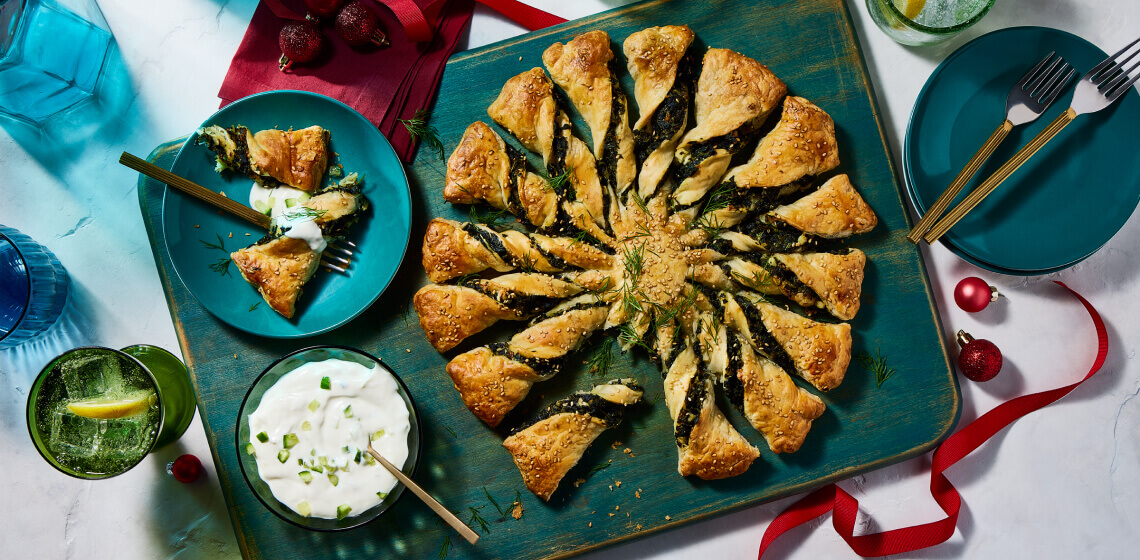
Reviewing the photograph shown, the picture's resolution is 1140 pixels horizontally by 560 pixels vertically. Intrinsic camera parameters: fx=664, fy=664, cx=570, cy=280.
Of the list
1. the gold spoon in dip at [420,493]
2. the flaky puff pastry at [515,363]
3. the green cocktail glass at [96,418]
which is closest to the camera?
the gold spoon in dip at [420,493]

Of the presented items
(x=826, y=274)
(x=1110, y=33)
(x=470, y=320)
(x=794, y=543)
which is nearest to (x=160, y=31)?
(x=470, y=320)

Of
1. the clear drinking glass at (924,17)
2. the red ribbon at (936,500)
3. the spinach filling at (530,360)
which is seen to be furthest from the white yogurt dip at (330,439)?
the clear drinking glass at (924,17)

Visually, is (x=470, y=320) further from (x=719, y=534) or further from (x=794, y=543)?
(x=794, y=543)

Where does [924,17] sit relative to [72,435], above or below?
above

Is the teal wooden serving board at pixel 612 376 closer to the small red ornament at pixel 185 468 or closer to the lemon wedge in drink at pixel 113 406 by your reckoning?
the small red ornament at pixel 185 468

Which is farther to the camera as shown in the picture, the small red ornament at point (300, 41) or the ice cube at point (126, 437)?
the small red ornament at point (300, 41)

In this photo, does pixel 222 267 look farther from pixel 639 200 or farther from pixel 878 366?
pixel 878 366

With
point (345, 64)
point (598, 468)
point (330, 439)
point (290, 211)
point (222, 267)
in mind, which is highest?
point (345, 64)

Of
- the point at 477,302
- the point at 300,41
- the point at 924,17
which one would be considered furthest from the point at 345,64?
the point at 924,17
